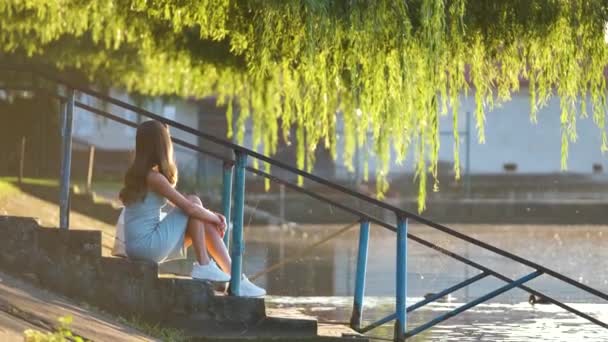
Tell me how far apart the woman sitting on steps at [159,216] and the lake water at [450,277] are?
84.6 inches

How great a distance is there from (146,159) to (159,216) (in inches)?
16.3

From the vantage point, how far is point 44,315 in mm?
9859

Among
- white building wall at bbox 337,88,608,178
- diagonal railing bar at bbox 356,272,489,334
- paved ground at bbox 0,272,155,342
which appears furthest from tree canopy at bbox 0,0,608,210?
white building wall at bbox 337,88,608,178

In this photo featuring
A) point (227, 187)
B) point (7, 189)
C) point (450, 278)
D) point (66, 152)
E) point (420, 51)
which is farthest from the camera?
point (7, 189)

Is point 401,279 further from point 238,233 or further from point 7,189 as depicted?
point 7,189

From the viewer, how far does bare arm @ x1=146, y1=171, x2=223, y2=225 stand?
37.3ft

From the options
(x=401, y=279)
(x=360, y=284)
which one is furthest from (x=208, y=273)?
(x=360, y=284)

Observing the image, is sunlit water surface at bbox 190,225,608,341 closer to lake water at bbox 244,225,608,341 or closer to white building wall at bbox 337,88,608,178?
lake water at bbox 244,225,608,341

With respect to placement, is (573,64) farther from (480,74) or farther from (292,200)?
(292,200)

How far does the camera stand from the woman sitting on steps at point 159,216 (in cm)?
1139

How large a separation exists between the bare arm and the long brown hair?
0.07 metres

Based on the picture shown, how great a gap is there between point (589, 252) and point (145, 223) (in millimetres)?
18663

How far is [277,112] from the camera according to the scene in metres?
18.6

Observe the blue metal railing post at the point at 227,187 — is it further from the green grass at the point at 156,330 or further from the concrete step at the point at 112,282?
the green grass at the point at 156,330
